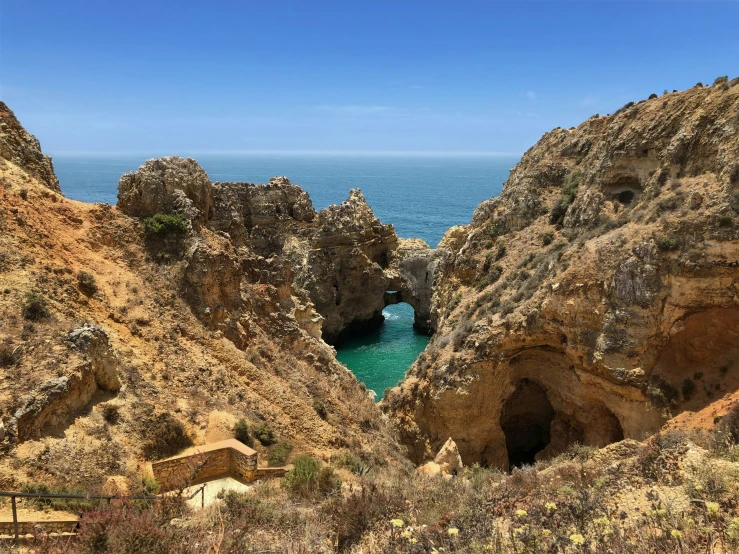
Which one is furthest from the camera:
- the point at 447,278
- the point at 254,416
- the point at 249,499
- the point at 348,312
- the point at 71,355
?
the point at 348,312

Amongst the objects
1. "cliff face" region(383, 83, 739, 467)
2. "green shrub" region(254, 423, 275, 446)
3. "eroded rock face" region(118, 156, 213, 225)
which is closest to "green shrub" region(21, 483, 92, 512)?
"green shrub" region(254, 423, 275, 446)

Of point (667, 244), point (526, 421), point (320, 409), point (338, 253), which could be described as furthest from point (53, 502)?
point (338, 253)

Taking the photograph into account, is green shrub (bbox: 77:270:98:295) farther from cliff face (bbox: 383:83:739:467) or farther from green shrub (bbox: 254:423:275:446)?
cliff face (bbox: 383:83:739:467)

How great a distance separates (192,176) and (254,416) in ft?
32.7

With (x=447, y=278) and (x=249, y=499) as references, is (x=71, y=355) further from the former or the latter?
(x=447, y=278)

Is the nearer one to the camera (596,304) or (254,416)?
(254,416)

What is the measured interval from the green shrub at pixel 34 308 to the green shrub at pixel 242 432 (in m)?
5.52

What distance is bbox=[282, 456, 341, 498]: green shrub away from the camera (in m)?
12.0

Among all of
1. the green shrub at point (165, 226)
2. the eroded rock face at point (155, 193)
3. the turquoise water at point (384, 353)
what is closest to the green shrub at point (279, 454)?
the green shrub at point (165, 226)

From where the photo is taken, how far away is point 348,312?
158 ft

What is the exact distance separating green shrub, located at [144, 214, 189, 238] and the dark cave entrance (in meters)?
17.5

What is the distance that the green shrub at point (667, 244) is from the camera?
61.9 ft

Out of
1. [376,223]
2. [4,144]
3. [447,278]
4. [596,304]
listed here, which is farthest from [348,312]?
[4,144]

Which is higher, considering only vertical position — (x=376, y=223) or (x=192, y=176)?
(x=192, y=176)
